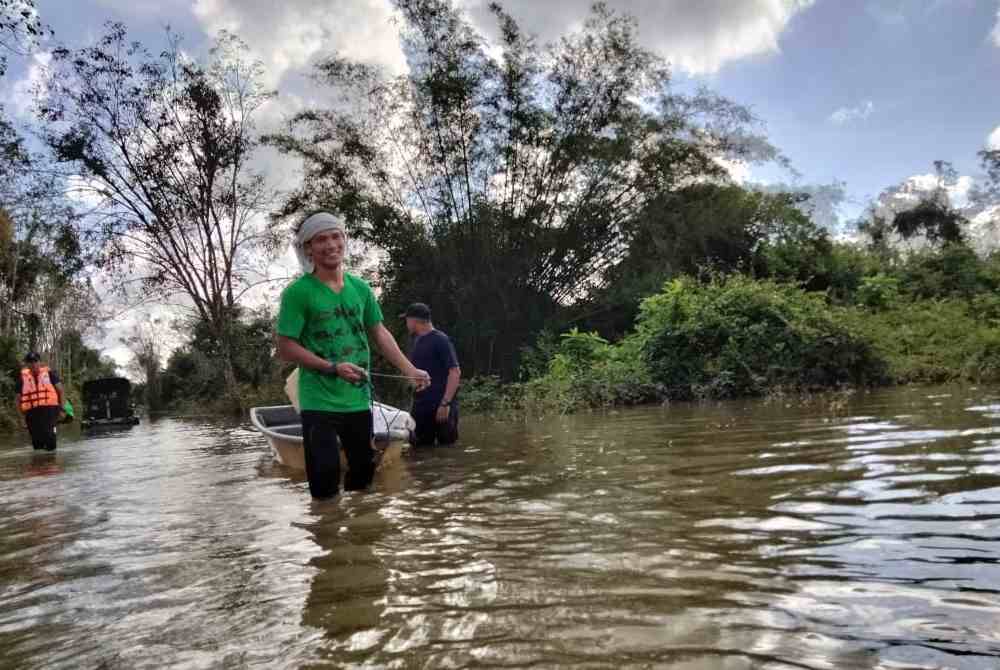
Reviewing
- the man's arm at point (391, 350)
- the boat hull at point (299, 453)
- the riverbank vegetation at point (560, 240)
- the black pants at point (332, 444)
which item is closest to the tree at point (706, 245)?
the riverbank vegetation at point (560, 240)

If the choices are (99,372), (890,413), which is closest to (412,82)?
(890,413)

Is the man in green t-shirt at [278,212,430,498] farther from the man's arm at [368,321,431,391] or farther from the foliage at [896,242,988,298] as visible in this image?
the foliage at [896,242,988,298]

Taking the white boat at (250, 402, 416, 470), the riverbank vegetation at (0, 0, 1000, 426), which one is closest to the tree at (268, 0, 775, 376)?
the riverbank vegetation at (0, 0, 1000, 426)

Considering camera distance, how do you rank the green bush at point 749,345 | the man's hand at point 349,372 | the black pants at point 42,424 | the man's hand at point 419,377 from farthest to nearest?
the green bush at point 749,345 < the black pants at point 42,424 < the man's hand at point 419,377 < the man's hand at point 349,372

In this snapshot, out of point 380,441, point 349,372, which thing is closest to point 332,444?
point 349,372

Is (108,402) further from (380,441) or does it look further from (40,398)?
(380,441)

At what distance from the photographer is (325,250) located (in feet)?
12.7

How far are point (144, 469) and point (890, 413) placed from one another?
315 inches

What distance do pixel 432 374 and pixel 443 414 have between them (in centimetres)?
43

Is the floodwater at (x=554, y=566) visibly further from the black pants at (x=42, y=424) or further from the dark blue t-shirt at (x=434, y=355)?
the black pants at (x=42, y=424)

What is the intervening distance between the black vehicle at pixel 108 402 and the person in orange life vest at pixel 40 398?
8703mm

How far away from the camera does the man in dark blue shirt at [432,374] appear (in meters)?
7.08

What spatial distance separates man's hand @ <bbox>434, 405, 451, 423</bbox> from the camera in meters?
7.25

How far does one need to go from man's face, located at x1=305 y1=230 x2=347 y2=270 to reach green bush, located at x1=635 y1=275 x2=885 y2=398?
973cm
